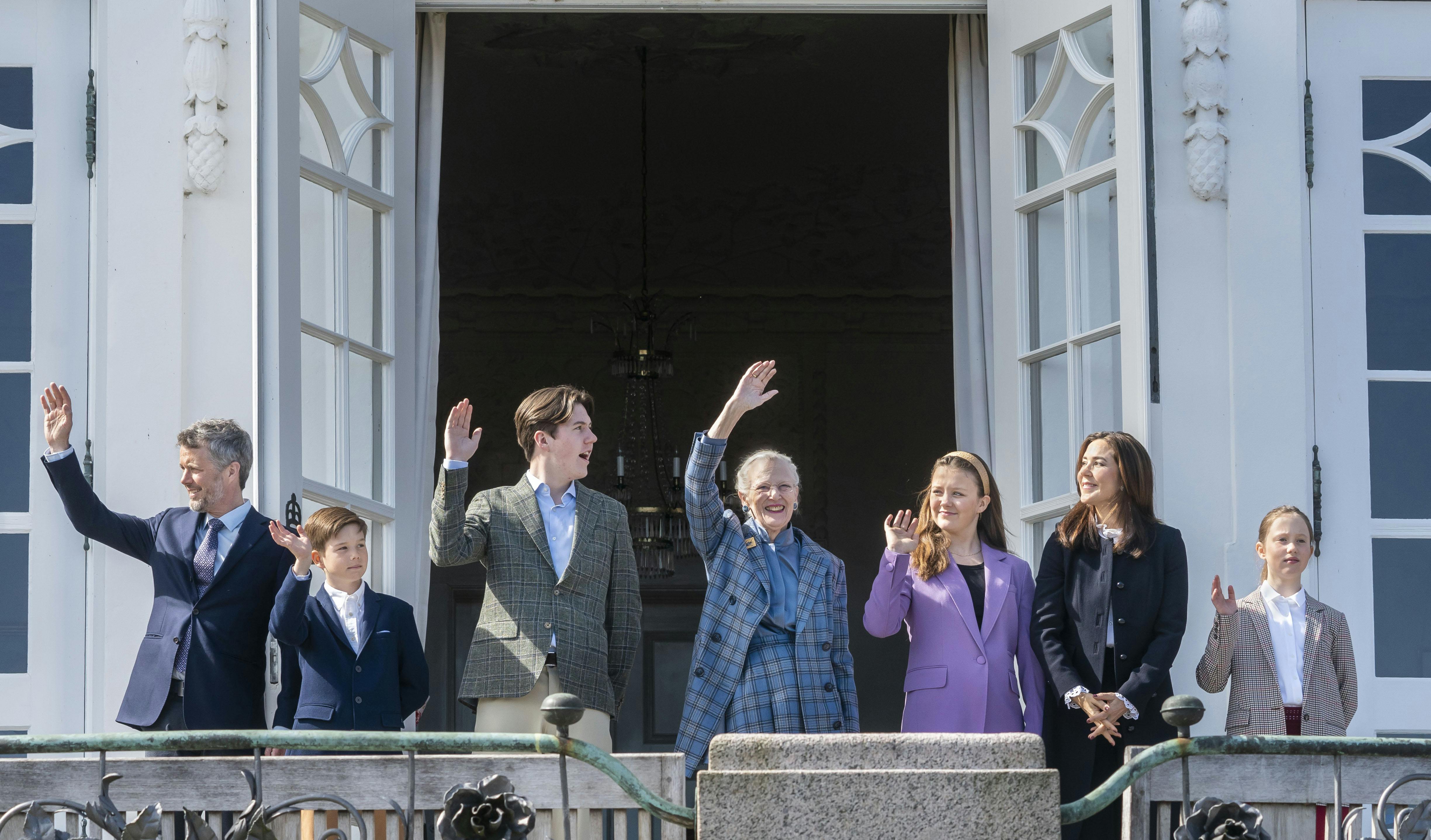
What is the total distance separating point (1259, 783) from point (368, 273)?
2.99 meters

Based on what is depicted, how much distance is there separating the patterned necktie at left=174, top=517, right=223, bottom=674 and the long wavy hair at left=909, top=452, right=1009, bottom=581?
1730mm

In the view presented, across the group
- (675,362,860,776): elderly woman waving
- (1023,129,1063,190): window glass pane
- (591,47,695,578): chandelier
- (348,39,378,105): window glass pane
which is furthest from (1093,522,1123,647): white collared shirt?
(591,47,695,578): chandelier

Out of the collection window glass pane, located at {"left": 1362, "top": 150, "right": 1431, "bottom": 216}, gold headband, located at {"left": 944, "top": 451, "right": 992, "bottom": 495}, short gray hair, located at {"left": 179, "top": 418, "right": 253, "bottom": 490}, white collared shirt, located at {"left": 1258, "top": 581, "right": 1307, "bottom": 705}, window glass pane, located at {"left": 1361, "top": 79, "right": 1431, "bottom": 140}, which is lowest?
white collared shirt, located at {"left": 1258, "top": 581, "right": 1307, "bottom": 705}

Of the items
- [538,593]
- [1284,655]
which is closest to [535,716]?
[538,593]

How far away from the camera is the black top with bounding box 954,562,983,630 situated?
4.41 metres

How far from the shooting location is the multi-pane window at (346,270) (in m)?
5.12

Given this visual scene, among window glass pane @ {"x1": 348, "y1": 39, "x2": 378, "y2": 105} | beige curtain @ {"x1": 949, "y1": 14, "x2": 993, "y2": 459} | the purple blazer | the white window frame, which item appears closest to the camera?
the purple blazer

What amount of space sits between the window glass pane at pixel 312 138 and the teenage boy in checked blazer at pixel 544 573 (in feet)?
3.69

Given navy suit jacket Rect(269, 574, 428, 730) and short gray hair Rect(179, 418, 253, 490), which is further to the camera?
short gray hair Rect(179, 418, 253, 490)

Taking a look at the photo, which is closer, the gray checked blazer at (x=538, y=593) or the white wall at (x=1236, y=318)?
the gray checked blazer at (x=538, y=593)

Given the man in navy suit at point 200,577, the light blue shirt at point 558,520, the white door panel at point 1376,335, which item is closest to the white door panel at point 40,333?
the man in navy suit at point 200,577

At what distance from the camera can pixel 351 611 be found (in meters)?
4.53

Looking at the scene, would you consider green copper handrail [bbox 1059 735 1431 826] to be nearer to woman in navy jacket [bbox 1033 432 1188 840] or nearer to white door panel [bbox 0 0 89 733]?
woman in navy jacket [bbox 1033 432 1188 840]

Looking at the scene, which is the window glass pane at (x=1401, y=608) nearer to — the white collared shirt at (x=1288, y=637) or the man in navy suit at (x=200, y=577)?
the white collared shirt at (x=1288, y=637)
